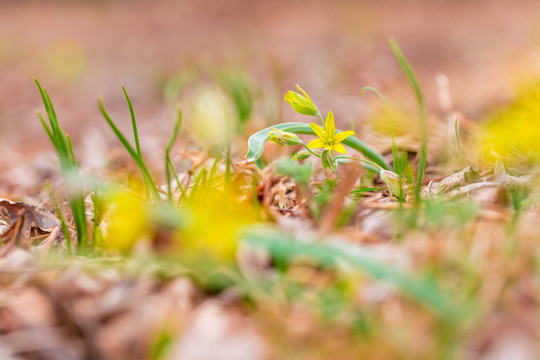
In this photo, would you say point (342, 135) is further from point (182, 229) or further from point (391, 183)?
point (182, 229)

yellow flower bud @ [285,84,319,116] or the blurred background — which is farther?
the blurred background

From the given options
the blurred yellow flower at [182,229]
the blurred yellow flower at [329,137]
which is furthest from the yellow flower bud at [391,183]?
the blurred yellow flower at [182,229]

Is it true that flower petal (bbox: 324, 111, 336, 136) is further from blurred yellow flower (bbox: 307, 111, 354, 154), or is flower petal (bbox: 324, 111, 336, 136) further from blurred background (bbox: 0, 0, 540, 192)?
blurred background (bbox: 0, 0, 540, 192)

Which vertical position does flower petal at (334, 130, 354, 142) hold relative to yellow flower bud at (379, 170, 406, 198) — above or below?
above

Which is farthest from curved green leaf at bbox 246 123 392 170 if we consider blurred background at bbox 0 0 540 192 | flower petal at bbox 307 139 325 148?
blurred background at bbox 0 0 540 192

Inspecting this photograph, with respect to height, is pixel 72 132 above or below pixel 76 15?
below

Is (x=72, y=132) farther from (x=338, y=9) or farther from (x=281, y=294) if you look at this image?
(x=338, y=9)

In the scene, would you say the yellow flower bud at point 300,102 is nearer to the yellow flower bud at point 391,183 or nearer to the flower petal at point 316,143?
the flower petal at point 316,143

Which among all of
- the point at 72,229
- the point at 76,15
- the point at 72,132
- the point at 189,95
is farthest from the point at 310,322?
the point at 76,15
